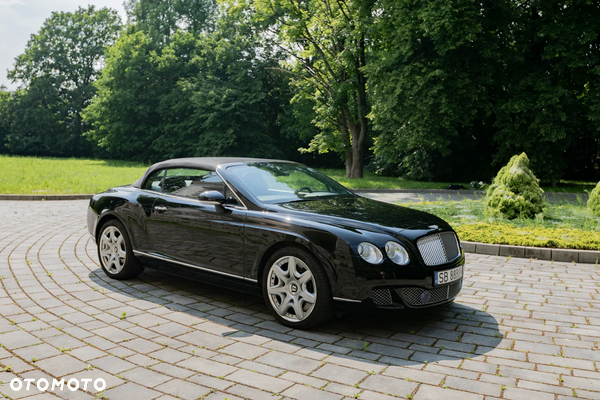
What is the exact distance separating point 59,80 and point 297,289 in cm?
6373

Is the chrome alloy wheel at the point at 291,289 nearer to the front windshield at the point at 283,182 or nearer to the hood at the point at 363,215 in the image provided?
the hood at the point at 363,215

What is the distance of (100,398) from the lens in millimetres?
3180

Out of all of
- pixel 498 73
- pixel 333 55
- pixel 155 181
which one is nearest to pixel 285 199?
pixel 155 181

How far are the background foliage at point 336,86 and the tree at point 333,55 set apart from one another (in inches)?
4.2

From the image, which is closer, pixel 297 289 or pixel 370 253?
pixel 370 253

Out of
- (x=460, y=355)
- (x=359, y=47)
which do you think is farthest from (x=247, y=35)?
(x=460, y=355)

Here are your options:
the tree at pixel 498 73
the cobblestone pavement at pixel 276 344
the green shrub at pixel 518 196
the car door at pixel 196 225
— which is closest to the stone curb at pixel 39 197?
the cobblestone pavement at pixel 276 344

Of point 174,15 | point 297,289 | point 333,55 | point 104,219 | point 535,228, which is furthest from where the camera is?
point 174,15

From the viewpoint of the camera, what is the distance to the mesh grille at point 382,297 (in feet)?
13.9

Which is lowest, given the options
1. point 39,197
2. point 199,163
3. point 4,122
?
point 39,197

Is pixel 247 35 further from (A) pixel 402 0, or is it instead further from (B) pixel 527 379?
(B) pixel 527 379

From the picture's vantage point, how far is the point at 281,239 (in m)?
4.60

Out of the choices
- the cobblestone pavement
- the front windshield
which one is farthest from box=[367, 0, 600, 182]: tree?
the cobblestone pavement

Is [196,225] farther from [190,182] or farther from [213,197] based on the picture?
[190,182]
